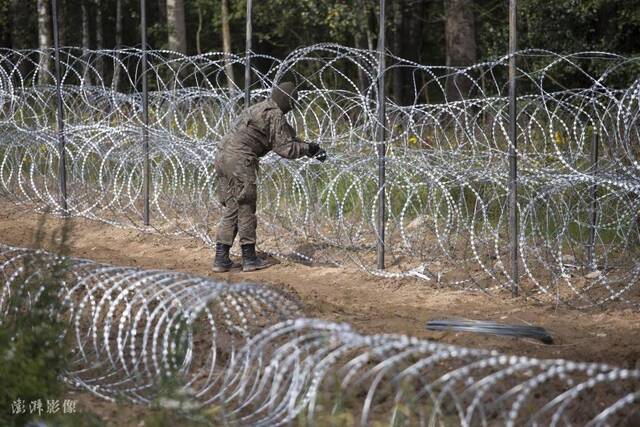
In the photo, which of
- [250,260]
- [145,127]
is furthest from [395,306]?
[145,127]

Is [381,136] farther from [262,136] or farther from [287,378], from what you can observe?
[287,378]

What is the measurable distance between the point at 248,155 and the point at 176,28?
404 inches

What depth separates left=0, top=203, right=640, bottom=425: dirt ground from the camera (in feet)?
22.7

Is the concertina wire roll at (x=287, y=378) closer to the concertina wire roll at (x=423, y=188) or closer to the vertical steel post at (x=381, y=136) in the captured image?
the concertina wire roll at (x=423, y=188)

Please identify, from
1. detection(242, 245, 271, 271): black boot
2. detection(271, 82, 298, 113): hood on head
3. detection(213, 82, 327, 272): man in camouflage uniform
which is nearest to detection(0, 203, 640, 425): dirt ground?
detection(242, 245, 271, 271): black boot

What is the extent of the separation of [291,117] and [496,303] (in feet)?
12.1

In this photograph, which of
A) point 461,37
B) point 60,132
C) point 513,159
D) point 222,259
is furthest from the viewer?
point 461,37

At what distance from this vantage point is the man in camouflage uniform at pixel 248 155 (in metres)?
9.34

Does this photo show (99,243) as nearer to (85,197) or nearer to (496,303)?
(85,197)

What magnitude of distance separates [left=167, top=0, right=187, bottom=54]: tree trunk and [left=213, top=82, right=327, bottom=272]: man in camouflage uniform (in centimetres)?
972

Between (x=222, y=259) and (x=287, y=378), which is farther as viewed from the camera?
(x=222, y=259)

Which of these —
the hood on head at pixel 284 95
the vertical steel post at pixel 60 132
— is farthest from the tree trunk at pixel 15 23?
the hood on head at pixel 284 95

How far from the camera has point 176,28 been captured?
19.3 meters

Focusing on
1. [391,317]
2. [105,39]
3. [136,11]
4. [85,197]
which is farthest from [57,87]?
[105,39]
